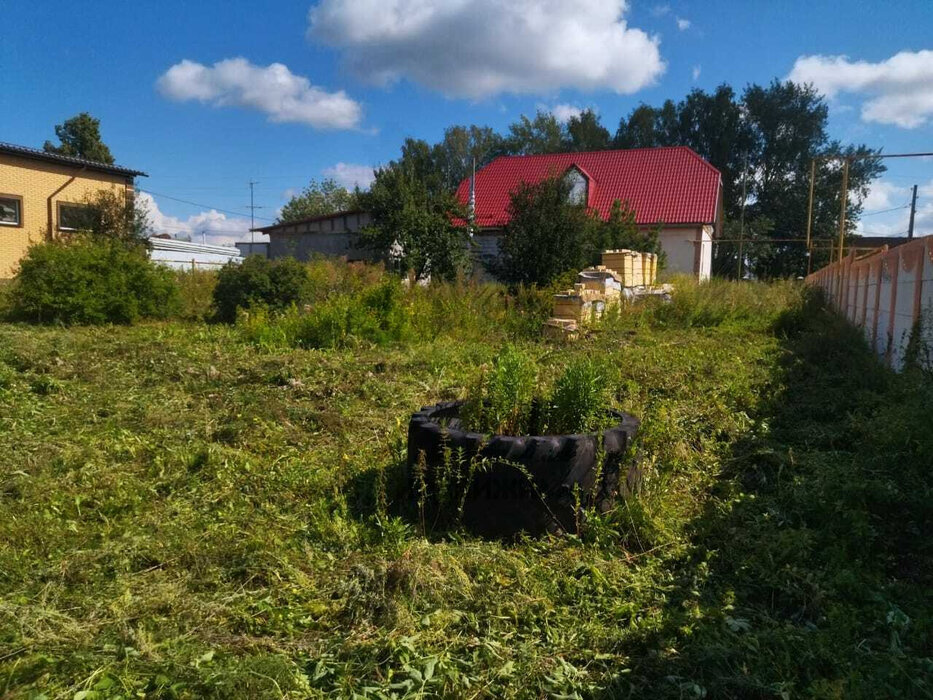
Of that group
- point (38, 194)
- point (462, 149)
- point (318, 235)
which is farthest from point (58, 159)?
point (462, 149)

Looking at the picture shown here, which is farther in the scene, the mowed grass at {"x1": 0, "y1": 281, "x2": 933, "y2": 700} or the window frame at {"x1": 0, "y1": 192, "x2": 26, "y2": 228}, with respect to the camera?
the window frame at {"x1": 0, "y1": 192, "x2": 26, "y2": 228}

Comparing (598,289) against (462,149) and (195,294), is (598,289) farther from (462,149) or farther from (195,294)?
(462,149)

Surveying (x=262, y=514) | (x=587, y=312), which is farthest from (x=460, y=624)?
(x=587, y=312)

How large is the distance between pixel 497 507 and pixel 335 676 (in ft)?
4.32

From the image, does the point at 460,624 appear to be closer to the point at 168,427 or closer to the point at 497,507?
the point at 497,507

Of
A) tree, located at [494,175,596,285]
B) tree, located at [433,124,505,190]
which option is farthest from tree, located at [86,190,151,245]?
tree, located at [433,124,505,190]

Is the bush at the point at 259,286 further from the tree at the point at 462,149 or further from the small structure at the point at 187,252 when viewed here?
the tree at the point at 462,149

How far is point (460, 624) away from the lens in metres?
2.63

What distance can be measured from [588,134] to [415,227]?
121ft

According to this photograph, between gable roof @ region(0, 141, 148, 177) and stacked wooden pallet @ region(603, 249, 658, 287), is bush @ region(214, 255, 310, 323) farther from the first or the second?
gable roof @ region(0, 141, 148, 177)

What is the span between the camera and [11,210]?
67.5 ft

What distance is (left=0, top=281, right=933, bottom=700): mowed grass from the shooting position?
230 centimetres

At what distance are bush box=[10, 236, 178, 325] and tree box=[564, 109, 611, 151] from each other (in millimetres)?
44531

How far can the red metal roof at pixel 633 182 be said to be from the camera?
2869cm
